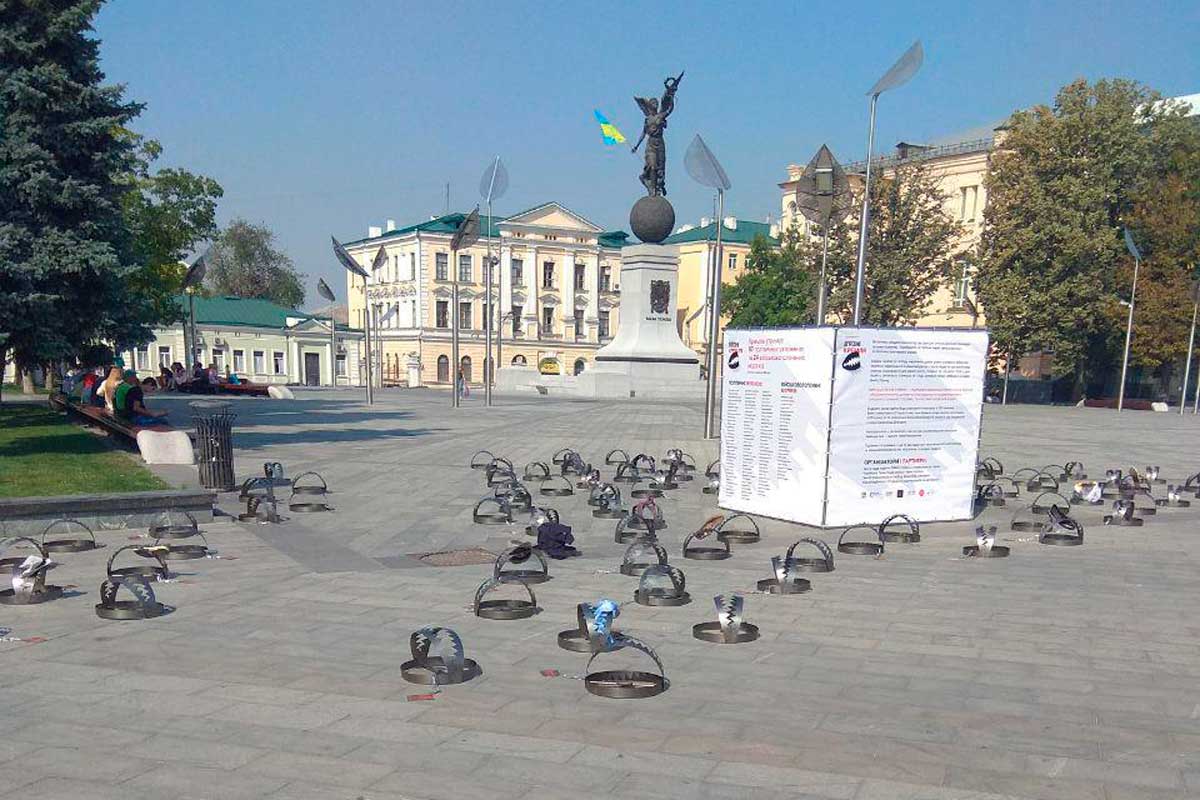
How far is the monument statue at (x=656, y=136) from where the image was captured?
42.2m

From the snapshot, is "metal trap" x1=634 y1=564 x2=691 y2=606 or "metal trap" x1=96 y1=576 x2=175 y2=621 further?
"metal trap" x1=634 y1=564 x2=691 y2=606

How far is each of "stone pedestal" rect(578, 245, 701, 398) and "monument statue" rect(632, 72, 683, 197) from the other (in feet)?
13.5

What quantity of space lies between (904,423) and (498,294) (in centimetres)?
6290

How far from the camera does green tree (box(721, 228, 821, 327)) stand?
2331 inches

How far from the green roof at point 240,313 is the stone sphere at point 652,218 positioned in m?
33.9

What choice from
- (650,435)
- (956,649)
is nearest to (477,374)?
(650,435)

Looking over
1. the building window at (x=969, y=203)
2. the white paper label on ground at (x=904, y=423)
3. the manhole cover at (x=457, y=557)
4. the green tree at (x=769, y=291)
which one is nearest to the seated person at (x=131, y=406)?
the manhole cover at (x=457, y=557)

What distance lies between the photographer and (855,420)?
412 inches

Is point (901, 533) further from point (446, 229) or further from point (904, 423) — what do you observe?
point (446, 229)

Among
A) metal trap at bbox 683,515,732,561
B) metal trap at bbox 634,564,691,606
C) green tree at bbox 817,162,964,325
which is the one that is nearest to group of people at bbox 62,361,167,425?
metal trap at bbox 683,515,732,561

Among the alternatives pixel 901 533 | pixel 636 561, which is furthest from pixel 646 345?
pixel 636 561

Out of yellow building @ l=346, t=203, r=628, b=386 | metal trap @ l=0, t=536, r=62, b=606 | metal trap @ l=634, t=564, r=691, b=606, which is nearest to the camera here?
metal trap @ l=0, t=536, r=62, b=606

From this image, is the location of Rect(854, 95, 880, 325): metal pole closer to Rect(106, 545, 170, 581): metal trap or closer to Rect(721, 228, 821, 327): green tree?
Rect(106, 545, 170, 581): metal trap

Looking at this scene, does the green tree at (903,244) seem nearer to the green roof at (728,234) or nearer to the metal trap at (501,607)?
the green roof at (728,234)
